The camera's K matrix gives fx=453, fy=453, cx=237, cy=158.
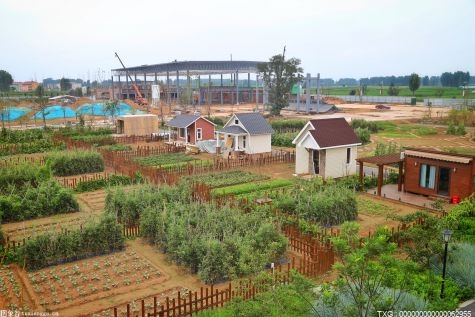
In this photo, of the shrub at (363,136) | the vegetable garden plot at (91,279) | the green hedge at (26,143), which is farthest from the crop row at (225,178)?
the shrub at (363,136)

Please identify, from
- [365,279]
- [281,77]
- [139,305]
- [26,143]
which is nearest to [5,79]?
[281,77]

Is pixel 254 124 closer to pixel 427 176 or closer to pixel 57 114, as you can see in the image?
pixel 427 176

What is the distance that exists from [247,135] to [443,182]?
14.1 meters

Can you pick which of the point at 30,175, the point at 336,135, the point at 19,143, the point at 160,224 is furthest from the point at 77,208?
the point at 19,143

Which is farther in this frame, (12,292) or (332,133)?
(332,133)

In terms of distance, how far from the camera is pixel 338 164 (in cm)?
2480

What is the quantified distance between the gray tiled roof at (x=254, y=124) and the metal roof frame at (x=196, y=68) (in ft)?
142

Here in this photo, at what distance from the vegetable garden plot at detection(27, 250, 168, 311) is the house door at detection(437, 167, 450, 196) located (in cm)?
1365

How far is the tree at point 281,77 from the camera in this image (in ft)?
199

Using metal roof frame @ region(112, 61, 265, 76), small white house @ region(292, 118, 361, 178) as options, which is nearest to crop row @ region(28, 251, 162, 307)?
small white house @ region(292, 118, 361, 178)

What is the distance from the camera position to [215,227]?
14.1 meters

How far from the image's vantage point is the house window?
2031 centimetres

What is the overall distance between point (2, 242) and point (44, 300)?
4.39 m

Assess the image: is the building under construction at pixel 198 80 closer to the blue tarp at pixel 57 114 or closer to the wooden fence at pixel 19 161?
the blue tarp at pixel 57 114
